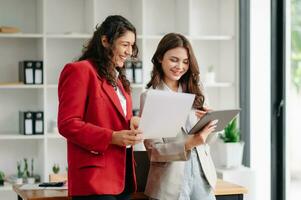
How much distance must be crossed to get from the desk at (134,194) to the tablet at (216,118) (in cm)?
43

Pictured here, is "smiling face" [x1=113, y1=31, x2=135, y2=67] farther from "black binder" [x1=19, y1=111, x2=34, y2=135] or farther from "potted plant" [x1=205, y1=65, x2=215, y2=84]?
"potted plant" [x1=205, y1=65, x2=215, y2=84]

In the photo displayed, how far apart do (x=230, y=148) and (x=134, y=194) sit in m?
2.22

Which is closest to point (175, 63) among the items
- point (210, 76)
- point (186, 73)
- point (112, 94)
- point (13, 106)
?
point (186, 73)

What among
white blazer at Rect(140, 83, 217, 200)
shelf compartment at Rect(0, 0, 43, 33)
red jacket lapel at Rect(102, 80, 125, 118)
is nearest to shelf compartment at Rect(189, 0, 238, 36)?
shelf compartment at Rect(0, 0, 43, 33)

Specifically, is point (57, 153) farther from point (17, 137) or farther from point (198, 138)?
point (198, 138)

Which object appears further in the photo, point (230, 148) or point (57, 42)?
point (57, 42)

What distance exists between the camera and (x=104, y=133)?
273cm

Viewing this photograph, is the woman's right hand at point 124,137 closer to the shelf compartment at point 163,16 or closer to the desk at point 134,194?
the desk at point 134,194

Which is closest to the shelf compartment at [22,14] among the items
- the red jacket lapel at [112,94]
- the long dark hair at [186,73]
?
the long dark hair at [186,73]

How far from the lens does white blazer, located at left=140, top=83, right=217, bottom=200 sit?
3014 mm

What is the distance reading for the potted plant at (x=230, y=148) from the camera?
536 centimetres

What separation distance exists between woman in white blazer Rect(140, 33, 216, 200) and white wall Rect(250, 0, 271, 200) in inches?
98.1

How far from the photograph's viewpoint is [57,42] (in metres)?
5.67

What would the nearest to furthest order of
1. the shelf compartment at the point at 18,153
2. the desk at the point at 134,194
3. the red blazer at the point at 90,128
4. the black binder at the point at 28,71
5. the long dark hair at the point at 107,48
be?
the red blazer at the point at 90,128, the long dark hair at the point at 107,48, the desk at the point at 134,194, the black binder at the point at 28,71, the shelf compartment at the point at 18,153
